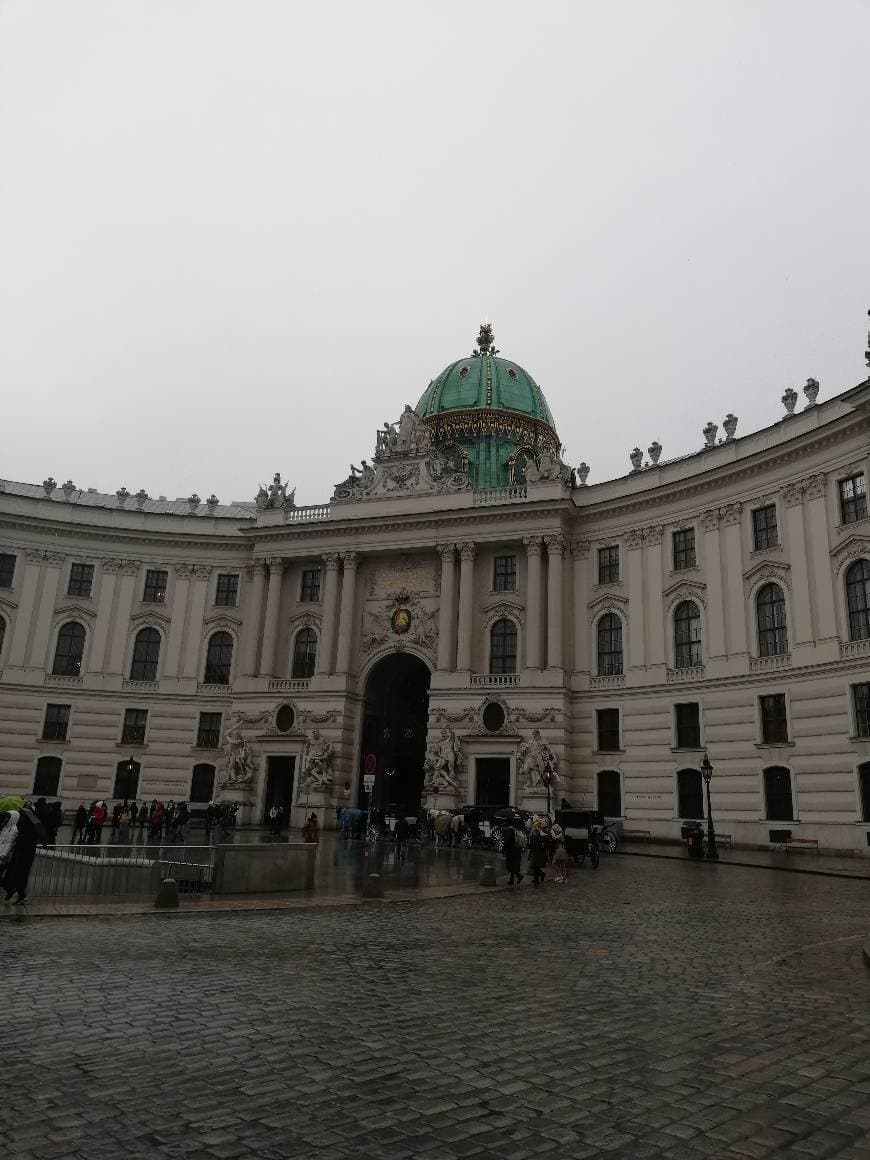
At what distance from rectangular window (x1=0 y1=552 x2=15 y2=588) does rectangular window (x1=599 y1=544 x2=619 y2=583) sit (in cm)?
3573

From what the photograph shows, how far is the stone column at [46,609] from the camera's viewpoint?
49.2 metres

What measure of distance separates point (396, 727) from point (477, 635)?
9642 millimetres

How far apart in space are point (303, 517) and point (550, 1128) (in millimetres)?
48473

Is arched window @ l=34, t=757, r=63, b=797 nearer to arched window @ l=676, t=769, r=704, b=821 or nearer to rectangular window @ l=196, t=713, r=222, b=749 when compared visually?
rectangular window @ l=196, t=713, r=222, b=749

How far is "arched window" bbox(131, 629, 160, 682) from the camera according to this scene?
50.8 meters

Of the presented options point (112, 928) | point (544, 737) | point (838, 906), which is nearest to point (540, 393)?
point (544, 737)

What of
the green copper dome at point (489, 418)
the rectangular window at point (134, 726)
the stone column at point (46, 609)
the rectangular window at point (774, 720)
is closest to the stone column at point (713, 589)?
the rectangular window at point (774, 720)

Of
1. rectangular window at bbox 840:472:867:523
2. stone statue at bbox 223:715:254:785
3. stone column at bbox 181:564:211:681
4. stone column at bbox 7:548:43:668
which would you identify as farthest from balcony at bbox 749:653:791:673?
stone column at bbox 7:548:43:668

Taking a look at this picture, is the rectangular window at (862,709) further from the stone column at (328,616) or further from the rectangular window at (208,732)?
the rectangular window at (208,732)

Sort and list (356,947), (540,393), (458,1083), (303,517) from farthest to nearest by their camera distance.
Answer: (540,393), (303,517), (356,947), (458,1083)

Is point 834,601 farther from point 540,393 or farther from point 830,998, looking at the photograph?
point 540,393

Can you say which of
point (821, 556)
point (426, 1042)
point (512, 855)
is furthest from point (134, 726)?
point (426, 1042)

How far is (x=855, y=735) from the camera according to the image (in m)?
31.7

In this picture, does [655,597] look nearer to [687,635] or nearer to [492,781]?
[687,635]
